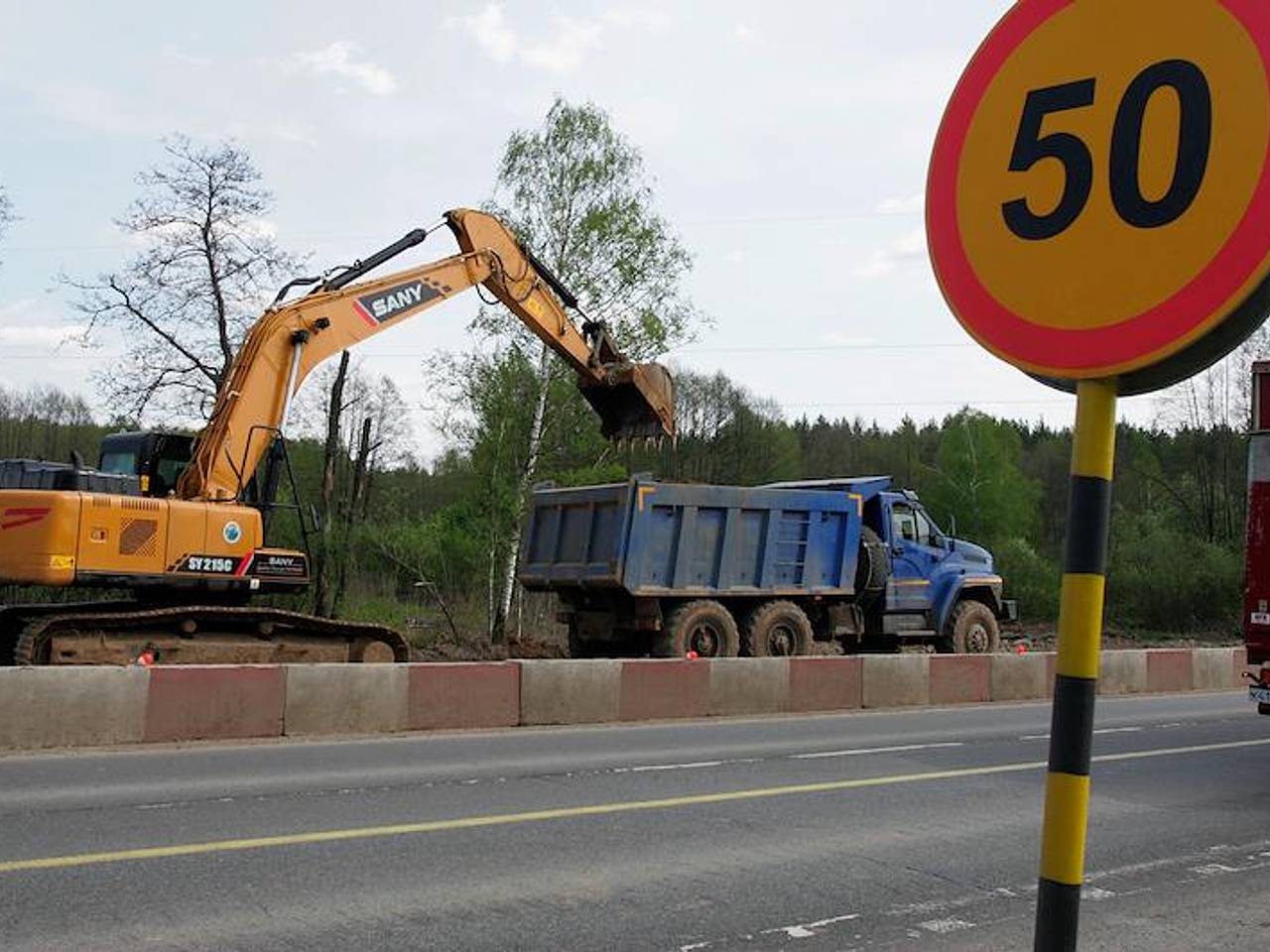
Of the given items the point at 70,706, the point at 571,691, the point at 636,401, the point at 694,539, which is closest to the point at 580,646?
the point at 694,539

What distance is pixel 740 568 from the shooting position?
19125 mm

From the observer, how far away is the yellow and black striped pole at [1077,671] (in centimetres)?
222

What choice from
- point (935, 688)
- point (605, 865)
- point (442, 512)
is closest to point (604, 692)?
point (935, 688)

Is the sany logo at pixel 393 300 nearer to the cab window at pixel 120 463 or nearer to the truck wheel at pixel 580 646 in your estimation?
the cab window at pixel 120 463

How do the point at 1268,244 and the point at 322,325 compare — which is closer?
the point at 1268,244

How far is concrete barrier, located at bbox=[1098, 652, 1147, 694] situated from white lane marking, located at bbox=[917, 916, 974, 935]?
606 inches

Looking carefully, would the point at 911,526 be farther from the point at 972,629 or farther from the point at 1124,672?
the point at 1124,672

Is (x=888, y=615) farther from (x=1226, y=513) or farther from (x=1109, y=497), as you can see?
(x=1226, y=513)

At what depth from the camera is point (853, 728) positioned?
14.3 metres

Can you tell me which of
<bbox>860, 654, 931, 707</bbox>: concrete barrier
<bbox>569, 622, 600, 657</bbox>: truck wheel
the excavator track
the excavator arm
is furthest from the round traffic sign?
<bbox>569, 622, 600, 657</bbox>: truck wheel

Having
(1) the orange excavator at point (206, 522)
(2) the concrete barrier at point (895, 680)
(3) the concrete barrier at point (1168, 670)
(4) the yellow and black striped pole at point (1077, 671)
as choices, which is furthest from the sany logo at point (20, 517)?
(3) the concrete barrier at point (1168, 670)

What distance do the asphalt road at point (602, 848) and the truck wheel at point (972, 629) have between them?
964 centimetres

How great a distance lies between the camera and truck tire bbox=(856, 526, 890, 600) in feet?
67.8

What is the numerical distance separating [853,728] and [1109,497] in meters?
12.5
